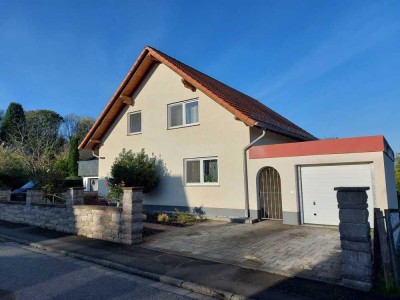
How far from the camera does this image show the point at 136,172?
44.3 ft

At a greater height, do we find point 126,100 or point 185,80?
point 185,80

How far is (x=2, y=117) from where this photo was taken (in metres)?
48.9

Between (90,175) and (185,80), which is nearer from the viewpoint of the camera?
(185,80)

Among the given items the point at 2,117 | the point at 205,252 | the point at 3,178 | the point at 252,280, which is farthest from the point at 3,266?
the point at 2,117

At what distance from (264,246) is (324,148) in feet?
14.7

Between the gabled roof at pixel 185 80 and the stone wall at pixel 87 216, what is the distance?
215 inches

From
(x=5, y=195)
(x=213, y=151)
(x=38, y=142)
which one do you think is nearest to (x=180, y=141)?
(x=213, y=151)

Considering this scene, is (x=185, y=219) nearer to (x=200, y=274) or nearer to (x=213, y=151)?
(x=213, y=151)

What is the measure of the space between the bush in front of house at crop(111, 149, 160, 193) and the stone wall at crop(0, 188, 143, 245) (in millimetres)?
3098

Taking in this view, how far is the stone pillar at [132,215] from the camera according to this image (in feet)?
27.3

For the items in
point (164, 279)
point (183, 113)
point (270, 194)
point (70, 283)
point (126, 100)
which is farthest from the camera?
point (126, 100)

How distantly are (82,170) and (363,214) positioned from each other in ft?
83.7

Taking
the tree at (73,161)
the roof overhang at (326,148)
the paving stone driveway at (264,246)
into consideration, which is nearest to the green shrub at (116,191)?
the paving stone driveway at (264,246)

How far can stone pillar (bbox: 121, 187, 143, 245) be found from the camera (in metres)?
8.32
